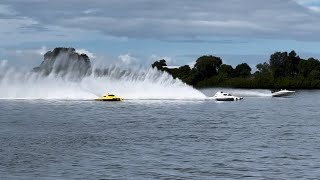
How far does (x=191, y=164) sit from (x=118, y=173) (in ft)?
12.6

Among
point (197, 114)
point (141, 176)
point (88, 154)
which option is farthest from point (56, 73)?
point (141, 176)

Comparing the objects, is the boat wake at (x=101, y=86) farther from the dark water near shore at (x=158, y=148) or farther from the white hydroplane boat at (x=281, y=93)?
the dark water near shore at (x=158, y=148)

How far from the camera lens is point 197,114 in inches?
2544

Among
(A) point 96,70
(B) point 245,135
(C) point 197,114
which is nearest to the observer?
(B) point 245,135

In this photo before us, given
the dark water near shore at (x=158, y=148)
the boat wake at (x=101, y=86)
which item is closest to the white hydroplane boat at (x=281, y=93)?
the boat wake at (x=101, y=86)

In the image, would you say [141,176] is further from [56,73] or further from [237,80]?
[237,80]

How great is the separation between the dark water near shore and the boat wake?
37.0 m

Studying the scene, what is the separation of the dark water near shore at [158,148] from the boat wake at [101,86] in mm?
36956

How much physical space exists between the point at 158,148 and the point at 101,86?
6411 centimetres

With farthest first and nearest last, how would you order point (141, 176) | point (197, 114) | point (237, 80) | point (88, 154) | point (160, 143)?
point (237, 80), point (197, 114), point (160, 143), point (88, 154), point (141, 176)

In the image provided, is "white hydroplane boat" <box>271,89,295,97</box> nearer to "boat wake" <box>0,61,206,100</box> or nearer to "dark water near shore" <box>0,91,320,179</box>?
"boat wake" <box>0,61,206,100</box>

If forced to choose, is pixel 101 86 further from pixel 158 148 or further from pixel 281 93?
pixel 158 148

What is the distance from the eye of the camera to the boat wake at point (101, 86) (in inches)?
3720

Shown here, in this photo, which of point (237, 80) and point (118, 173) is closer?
point (118, 173)
